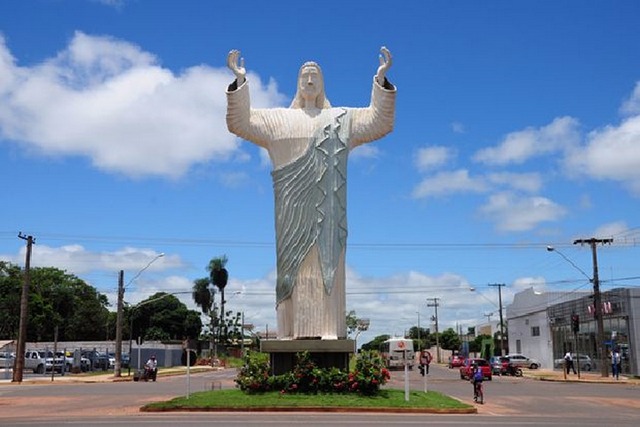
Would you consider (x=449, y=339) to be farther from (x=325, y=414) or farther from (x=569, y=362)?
(x=325, y=414)

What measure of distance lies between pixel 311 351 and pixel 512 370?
3382 cm

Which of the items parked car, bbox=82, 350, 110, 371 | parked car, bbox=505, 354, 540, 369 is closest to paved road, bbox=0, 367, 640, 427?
parked car, bbox=82, 350, 110, 371

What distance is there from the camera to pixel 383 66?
20344 millimetres

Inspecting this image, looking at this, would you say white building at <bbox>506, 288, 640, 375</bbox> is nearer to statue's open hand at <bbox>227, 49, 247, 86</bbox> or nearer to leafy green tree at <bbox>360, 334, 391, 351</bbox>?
leafy green tree at <bbox>360, 334, 391, 351</bbox>

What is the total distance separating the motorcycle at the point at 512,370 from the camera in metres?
49.7

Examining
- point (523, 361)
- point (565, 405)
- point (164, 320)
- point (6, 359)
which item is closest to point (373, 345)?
point (164, 320)

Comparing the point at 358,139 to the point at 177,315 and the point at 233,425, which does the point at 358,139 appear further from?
the point at 177,315

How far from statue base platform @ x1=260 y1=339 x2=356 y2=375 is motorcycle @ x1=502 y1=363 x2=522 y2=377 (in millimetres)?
32271

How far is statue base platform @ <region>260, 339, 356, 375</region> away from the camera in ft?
64.8

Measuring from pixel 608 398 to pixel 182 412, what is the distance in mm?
15590

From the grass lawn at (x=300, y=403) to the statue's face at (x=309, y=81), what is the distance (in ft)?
27.0

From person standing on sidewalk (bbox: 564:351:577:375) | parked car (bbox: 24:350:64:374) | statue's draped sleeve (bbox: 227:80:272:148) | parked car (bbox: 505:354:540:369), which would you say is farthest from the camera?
parked car (bbox: 505:354:540:369)

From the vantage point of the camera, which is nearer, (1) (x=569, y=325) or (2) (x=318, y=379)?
(2) (x=318, y=379)

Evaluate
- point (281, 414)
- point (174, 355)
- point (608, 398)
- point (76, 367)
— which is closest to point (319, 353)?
point (281, 414)
